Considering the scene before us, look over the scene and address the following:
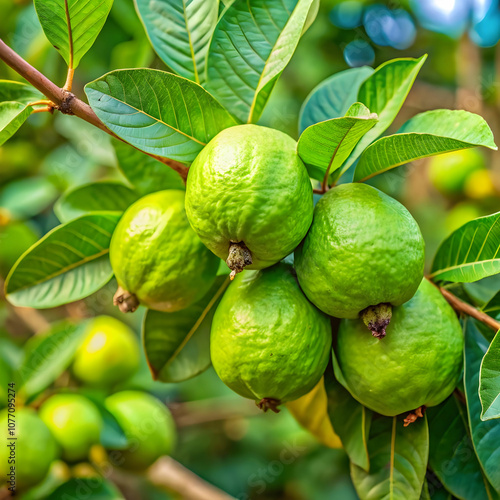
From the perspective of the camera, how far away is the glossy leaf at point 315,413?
1127 millimetres

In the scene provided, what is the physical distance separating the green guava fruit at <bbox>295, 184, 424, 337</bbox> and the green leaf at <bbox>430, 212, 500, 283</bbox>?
0.16m

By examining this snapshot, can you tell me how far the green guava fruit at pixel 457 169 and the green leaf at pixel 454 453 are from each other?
1.61m

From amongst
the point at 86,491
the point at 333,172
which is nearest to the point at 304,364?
the point at 333,172

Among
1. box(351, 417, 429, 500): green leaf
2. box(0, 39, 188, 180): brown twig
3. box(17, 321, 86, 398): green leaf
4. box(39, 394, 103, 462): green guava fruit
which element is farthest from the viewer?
box(17, 321, 86, 398): green leaf

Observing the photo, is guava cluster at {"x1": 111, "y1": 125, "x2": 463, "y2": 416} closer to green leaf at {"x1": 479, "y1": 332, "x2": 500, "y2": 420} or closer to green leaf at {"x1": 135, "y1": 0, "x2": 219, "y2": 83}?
green leaf at {"x1": 479, "y1": 332, "x2": 500, "y2": 420}

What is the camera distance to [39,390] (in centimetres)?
141

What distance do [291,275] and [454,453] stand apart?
47 cm

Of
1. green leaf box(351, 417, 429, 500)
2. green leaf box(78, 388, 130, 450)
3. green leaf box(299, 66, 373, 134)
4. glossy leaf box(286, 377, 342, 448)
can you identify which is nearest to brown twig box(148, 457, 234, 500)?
green leaf box(78, 388, 130, 450)

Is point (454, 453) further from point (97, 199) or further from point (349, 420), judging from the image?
point (97, 199)

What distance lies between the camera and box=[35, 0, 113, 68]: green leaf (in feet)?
2.82

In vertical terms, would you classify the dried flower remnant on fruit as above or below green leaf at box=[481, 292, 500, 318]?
below

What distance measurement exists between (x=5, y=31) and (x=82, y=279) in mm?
1473

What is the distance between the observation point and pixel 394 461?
3.11 feet

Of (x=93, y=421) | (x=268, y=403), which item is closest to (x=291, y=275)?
(x=268, y=403)
